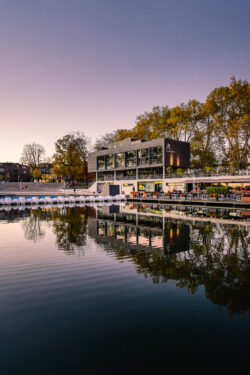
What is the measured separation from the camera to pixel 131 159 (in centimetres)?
5428

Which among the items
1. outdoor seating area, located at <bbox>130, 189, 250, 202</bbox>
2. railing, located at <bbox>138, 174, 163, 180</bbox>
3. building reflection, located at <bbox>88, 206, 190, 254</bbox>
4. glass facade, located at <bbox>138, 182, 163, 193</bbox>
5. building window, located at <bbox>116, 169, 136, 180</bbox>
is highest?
building window, located at <bbox>116, 169, 136, 180</bbox>

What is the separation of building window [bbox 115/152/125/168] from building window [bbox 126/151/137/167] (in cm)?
125

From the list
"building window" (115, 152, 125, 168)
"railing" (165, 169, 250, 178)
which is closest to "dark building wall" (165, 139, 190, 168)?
"railing" (165, 169, 250, 178)

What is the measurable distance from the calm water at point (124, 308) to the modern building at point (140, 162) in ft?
125

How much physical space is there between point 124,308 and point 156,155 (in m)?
45.1

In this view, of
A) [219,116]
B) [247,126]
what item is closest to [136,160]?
[219,116]

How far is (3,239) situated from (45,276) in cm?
607

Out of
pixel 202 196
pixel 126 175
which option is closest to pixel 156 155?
pixel 126 175

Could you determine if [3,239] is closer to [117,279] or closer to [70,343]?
[117,279]

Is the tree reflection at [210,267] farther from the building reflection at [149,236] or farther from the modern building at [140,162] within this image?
the modern building at [140,162]

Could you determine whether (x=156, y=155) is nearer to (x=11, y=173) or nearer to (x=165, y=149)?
(x=165, y=149)

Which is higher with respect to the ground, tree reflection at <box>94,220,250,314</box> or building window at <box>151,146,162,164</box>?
building window at <box>151,146,162,164</box>

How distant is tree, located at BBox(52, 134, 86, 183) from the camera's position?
5943 centimetres

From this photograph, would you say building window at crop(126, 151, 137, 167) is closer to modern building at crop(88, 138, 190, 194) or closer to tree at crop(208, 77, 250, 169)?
modern building at crop(88, 138, 190, 194)
